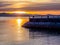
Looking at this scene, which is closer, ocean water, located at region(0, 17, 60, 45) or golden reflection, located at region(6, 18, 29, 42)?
ocean water, located at region(0, 17, 60, 45)

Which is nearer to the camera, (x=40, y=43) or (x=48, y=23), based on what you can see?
(x=40, y=43)

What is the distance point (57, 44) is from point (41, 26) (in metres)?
13.2

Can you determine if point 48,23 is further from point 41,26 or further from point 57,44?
point 57,44

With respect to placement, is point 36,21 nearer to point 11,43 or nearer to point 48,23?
point 48,23

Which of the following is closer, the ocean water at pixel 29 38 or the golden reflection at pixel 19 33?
the ocean water at pixel 29 38

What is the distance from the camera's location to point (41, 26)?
2955 centimetres

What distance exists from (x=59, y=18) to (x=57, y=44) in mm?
14735

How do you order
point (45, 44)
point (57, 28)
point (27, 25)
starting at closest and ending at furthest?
1. point (45, 44)
2. point (57, 28)
3. point (27, 25)

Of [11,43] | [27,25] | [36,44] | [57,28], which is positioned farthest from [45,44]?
[27,25]

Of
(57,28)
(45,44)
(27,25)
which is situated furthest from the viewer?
(27,25)

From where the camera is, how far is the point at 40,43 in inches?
665

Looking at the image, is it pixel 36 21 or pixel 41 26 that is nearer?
pixel 41 26

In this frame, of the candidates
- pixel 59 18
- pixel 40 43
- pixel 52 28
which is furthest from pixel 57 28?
pixel 40 43

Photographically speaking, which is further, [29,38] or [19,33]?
[19,33]
